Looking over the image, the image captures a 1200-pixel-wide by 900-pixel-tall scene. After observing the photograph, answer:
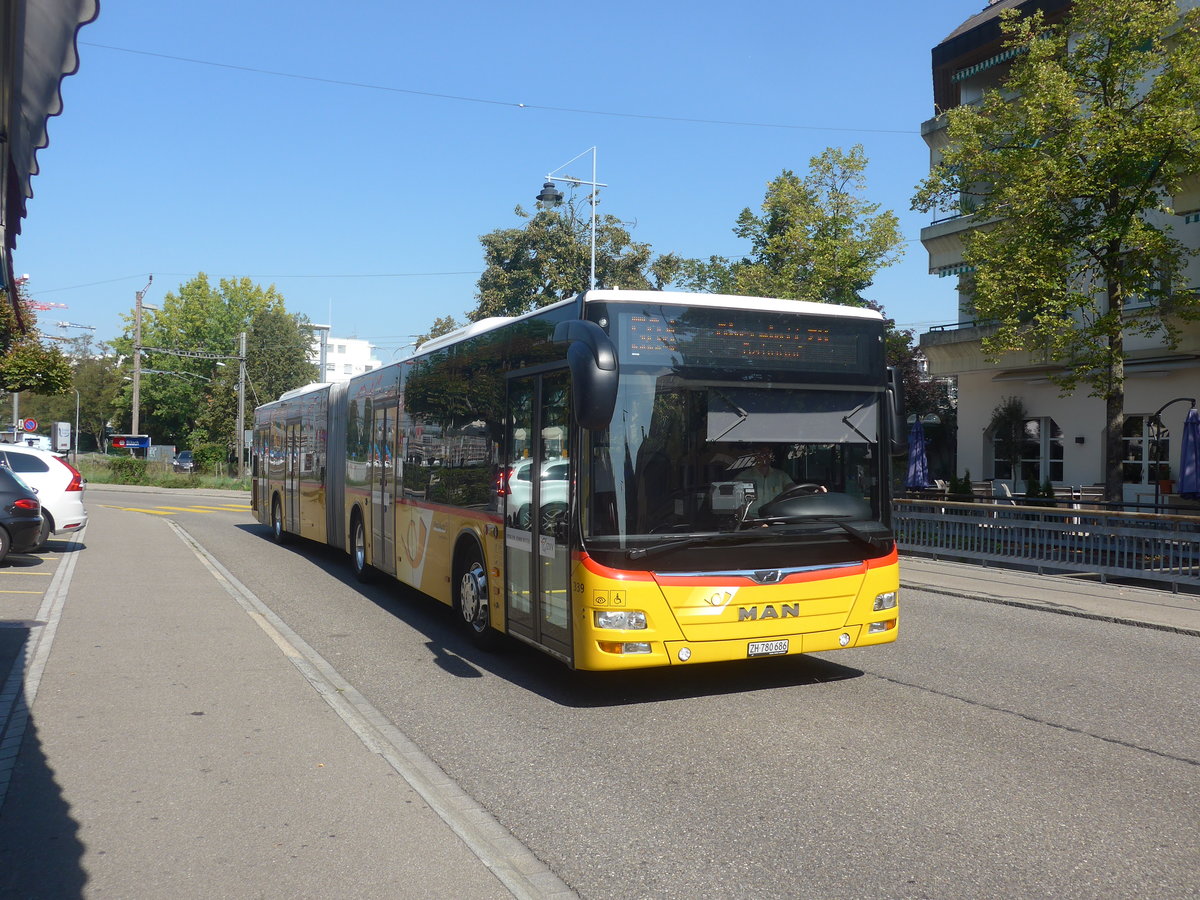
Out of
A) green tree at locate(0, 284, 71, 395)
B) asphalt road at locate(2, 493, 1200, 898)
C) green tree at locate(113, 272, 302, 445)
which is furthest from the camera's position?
green tree at locate(113, 272, 302, 445)

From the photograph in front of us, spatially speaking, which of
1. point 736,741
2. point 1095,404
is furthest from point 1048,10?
point 736,741

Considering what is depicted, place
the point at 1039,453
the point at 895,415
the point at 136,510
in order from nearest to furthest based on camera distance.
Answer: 1. the point at 895,415
2. the point at 1039,453
3. the point at 136,510

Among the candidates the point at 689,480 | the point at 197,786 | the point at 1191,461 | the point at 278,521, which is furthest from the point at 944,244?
the point at 197,786

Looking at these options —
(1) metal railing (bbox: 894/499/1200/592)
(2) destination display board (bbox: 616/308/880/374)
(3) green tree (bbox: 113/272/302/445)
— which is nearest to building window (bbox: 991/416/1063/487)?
(1) metal railing (bbox: 894/499/1200/592)

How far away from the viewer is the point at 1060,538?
1552cm

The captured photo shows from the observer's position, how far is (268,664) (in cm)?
886

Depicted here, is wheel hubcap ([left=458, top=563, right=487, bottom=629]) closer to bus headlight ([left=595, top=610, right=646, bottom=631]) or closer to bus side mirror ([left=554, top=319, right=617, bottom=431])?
bus headlight ([left=595, top=610, right=646, bottom=631])

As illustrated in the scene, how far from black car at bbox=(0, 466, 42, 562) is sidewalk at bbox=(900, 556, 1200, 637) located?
41.1 ft

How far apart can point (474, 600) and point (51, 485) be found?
39.6 ft

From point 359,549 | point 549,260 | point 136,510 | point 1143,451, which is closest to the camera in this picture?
point 359,549

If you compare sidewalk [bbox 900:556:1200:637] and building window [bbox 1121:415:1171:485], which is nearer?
sidewalk [bbox 900:556:1200:637]

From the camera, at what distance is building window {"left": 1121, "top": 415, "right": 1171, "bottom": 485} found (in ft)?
87.4

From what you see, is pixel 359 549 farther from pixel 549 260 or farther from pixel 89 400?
pixel 89 400

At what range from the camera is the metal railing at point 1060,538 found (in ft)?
45.5
